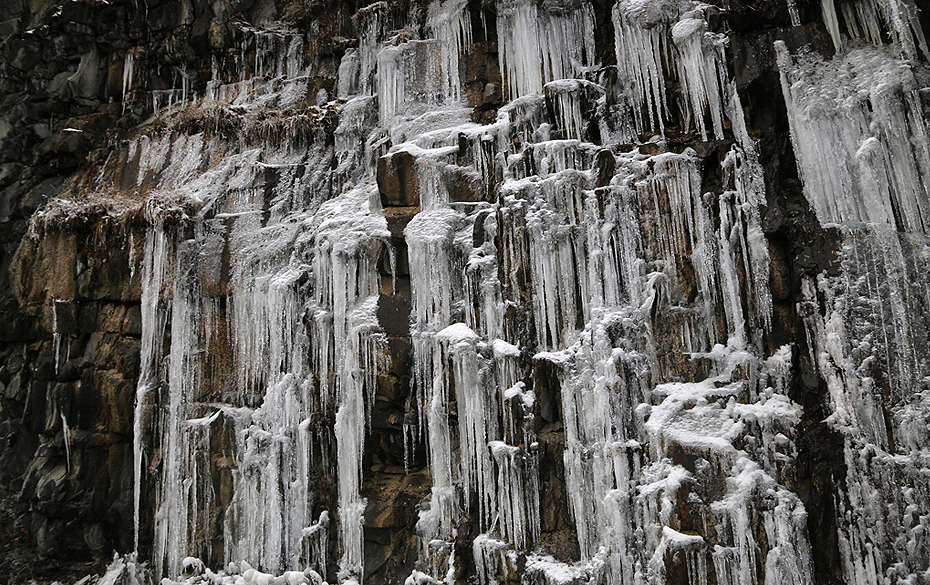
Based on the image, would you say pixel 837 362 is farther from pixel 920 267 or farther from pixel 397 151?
pixel 397 151

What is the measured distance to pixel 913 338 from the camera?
5.09 meters

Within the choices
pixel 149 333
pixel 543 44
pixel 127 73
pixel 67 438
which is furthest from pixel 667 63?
pixel 67 438

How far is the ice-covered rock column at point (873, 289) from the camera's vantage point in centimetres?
487

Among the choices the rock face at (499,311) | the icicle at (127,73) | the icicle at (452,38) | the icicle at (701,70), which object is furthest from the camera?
the icicle at (127,73)

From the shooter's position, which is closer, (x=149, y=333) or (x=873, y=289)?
(x=873, y=289)

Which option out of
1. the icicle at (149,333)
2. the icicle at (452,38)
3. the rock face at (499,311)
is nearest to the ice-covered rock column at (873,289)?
the rock face at (499,311)

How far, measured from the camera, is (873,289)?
17.4 ft

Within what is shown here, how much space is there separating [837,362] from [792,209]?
5.32 ft

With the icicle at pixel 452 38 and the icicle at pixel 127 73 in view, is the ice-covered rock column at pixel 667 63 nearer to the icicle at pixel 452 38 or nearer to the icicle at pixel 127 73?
the icicle at pixel 452 38

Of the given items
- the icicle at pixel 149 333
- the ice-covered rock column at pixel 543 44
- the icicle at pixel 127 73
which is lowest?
the icicle at pixel 149 333

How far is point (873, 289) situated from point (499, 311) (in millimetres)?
3622

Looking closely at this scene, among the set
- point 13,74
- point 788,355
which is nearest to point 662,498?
point 788,355

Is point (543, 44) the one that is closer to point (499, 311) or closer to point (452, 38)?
point (452, 38)

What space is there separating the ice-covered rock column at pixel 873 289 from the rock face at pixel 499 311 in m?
0.03
